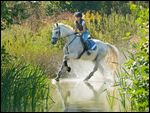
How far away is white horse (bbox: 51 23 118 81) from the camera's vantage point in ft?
61.2

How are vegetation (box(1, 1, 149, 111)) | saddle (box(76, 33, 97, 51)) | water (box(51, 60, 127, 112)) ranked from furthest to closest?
saddle (box(76, 33, 97, 51)), water (box(51, 60, 127, 112)), vegetation (box(1, 1, 149, 111))

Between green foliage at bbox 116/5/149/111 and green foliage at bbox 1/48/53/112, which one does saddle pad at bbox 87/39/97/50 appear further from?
green foliage at bbox 116/5/149/111

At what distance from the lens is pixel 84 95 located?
1379 cm

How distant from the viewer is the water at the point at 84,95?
11.2 m

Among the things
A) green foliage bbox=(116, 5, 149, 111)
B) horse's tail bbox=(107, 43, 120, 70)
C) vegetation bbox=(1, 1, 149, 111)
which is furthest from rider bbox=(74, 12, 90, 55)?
green foliage bbox=(116, 5, 149, 111)

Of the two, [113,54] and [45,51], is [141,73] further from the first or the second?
[113,54]

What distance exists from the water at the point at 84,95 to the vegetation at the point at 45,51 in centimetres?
22

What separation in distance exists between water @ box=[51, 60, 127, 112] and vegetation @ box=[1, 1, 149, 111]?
224 millimetres

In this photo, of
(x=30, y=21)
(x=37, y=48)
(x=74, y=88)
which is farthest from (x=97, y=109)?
(x=30, y=21)

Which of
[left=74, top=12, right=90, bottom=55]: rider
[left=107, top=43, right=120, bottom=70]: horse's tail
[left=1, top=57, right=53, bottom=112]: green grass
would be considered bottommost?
[left=1, top=57, right=53, bottom=112]: green grass

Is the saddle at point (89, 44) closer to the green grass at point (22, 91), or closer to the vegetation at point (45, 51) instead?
the vegetation at point (45, 51)

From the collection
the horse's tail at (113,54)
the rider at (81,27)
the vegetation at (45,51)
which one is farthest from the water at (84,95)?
the rider at (81,27)

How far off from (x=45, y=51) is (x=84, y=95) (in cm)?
557

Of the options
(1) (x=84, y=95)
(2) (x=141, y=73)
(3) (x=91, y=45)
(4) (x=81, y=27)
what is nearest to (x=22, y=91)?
(2) (x=141, y=73)
